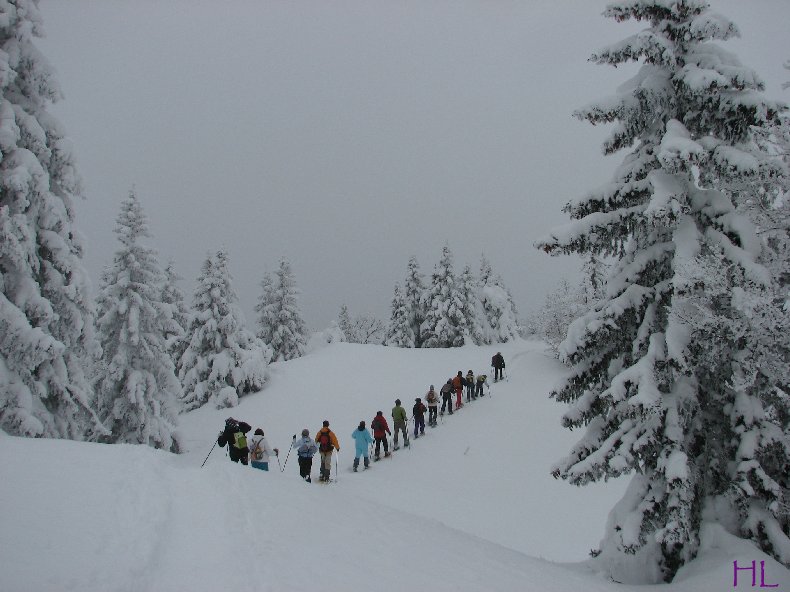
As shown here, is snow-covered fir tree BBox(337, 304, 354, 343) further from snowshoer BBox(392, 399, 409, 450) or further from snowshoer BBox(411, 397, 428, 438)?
Result: snowshoer BBox(392, 399, 409, 450)

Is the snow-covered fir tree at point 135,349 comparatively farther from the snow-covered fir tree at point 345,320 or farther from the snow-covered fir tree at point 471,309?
the snow-covered fir tree at point 345,320

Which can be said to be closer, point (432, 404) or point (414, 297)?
point (432, 404)

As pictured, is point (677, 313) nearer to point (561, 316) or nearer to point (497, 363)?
point (497, 363)

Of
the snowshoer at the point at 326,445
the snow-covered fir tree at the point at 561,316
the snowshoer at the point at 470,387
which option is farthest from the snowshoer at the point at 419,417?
the snow-covered fir tree at the point at 561,316

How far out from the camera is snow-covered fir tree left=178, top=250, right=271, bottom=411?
30531mm

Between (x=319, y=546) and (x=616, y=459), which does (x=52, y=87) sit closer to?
(x=319, y=546)

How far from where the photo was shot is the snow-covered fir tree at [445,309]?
160ft

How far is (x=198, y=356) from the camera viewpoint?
103ft

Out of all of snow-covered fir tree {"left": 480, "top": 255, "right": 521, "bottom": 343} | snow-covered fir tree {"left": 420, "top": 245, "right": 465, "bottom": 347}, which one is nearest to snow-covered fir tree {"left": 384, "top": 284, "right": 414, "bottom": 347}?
snow-covered fir tree {"left": 420, "top": 245, "right": 465, "bottom": 347}

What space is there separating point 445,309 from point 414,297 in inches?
295

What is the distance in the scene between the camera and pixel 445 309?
4909 cm

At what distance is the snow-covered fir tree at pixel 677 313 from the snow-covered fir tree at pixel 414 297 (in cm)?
4600

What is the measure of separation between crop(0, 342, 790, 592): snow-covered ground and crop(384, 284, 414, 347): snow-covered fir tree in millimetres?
37770

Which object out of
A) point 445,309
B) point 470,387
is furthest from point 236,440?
point 445,309
